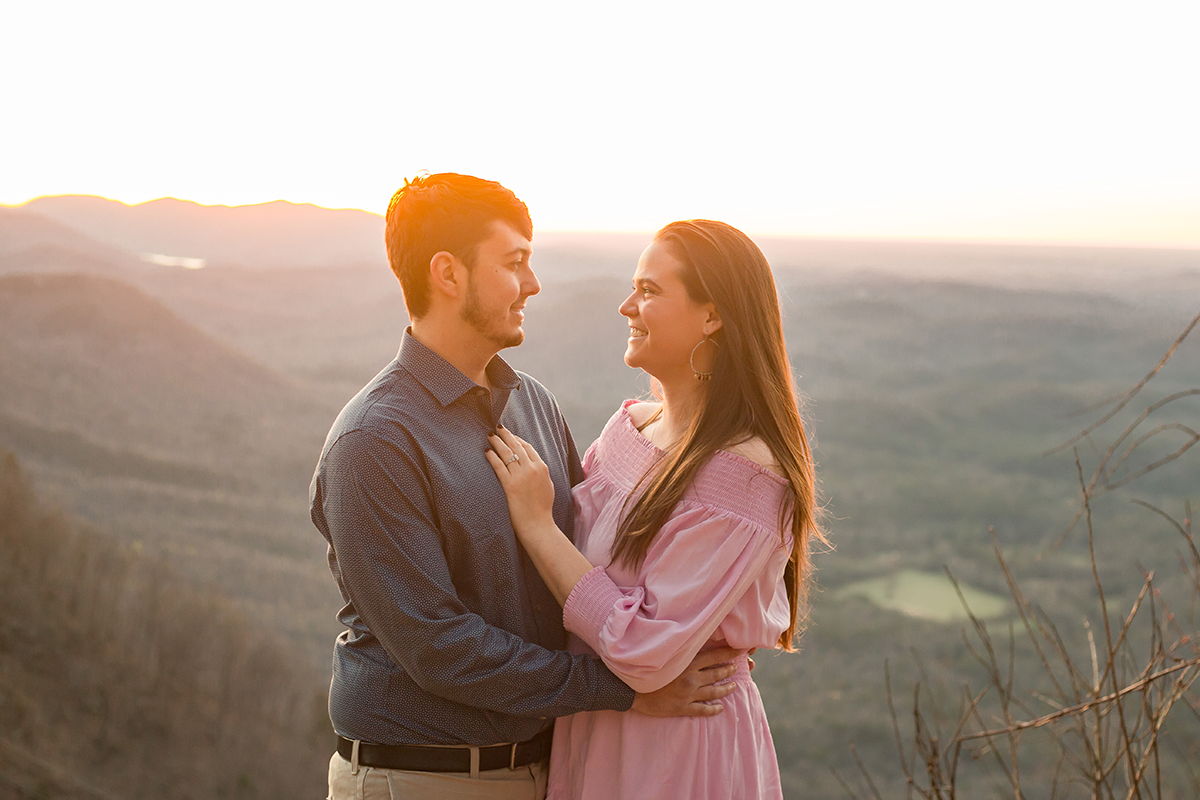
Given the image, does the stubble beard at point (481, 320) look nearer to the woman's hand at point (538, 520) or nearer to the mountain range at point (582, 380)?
the woman's hand at point (538, 520)

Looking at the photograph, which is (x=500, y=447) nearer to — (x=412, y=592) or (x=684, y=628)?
(x=412, y=592)

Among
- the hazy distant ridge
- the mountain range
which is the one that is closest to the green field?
the mountain range

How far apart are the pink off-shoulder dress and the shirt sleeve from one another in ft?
0.48

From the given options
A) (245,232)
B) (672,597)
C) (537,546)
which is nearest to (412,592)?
(537,546)

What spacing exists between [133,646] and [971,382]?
13259 millimetres

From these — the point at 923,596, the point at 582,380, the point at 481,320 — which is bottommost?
the point at 923,596

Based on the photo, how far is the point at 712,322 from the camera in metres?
1.82

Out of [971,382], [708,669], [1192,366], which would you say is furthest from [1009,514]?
[708,669]

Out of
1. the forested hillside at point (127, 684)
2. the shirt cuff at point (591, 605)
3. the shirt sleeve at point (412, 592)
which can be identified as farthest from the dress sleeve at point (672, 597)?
the forested hillside at point (127, 684)

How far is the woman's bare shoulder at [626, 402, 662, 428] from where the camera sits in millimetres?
2078

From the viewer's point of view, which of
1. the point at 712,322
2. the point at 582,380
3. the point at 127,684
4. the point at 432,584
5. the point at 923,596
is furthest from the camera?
the point at 923,596

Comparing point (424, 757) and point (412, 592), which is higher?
point (412, 592)

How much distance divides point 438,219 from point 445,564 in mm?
654

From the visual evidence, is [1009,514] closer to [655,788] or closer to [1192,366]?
[1192,366]
